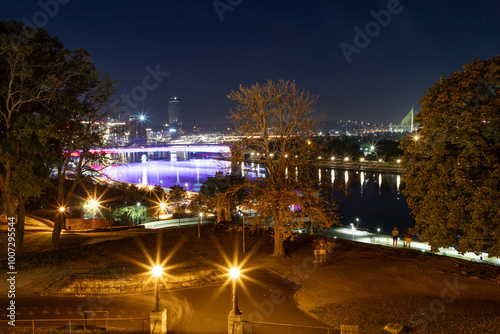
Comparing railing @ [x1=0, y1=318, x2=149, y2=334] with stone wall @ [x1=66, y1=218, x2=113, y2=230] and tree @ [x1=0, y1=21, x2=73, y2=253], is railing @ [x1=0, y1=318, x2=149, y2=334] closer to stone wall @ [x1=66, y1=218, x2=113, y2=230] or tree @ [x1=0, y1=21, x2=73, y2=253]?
tree @ [x1=0, y1=21, x2=73, y2=253]

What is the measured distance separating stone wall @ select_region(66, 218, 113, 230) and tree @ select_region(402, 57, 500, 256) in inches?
817

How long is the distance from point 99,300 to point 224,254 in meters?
5.73

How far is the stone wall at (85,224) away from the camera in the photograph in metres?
25.1

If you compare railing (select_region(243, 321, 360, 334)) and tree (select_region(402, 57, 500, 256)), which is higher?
tree (select_region(402, 57, 500, 256))

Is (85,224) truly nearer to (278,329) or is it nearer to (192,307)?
(192,307)

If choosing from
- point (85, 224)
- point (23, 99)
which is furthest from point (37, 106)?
point (85, 224)

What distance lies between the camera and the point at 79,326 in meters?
8.64

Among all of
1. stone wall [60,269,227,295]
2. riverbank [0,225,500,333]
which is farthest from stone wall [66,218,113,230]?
stone wall [60,269,227,295]

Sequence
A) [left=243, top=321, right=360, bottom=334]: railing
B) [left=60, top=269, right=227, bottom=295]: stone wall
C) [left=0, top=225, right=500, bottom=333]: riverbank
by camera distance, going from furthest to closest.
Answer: [left=60, top=269, right=227, bottom=295]: stone wall
[left=0, top=225, right=500, bottom=333]: riverbank
[left=243, top=321, right=360, bottom=334]: railing

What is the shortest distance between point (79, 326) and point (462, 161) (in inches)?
516

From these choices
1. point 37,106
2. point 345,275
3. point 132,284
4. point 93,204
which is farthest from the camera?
point 93,204

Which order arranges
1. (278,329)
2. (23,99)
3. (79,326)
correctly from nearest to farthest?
(79,326) → (278,329) → (23,99)

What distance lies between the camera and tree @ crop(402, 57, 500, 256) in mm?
11938

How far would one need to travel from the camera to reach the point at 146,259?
1416 centimetres
